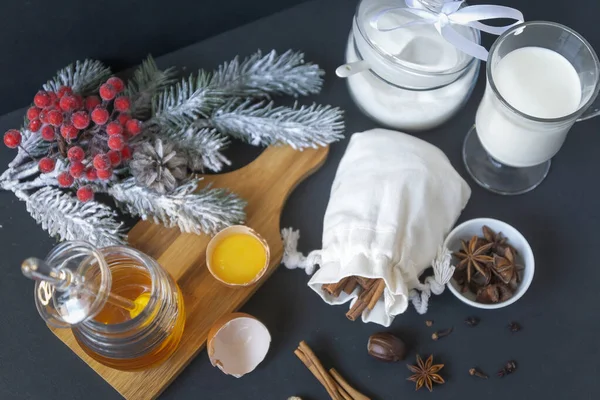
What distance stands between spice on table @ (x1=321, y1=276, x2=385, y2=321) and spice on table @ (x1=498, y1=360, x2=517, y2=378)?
0.75 feet

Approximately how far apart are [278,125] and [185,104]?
0.48ft

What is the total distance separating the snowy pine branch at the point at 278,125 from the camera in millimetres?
1043

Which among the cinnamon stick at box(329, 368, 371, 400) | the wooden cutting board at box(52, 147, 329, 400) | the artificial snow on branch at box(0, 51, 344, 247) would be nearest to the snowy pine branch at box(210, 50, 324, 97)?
the artificial snow on branch at box(0, 51, 344, 247)

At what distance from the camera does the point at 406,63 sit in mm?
958

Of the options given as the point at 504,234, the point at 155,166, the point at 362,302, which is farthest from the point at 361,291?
the point at 155,166

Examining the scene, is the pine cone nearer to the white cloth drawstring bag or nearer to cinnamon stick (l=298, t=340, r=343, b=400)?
the white cloth drawstring bag

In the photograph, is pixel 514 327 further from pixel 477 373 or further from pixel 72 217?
pixel 72 217

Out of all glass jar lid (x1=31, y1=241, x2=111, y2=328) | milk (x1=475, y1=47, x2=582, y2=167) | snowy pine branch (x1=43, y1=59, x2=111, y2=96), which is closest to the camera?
glass jar lid (x1=31, y1=241, x2=111, y2=328)

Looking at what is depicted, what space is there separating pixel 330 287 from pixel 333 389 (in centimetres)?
16

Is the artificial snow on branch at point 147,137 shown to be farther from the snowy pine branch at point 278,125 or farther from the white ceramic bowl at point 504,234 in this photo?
the white ceramic bowl at point 504,234

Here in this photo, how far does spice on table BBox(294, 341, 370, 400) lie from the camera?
3.29 feet

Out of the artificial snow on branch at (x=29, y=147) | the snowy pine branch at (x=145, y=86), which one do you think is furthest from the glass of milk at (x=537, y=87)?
the artificial snow on branch at (x=29, y=147)

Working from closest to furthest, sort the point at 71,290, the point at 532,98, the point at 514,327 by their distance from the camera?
the point at 71,290
the point at 532,98
the point at 514,327

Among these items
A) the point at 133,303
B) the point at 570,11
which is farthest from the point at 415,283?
the point at 570,11
